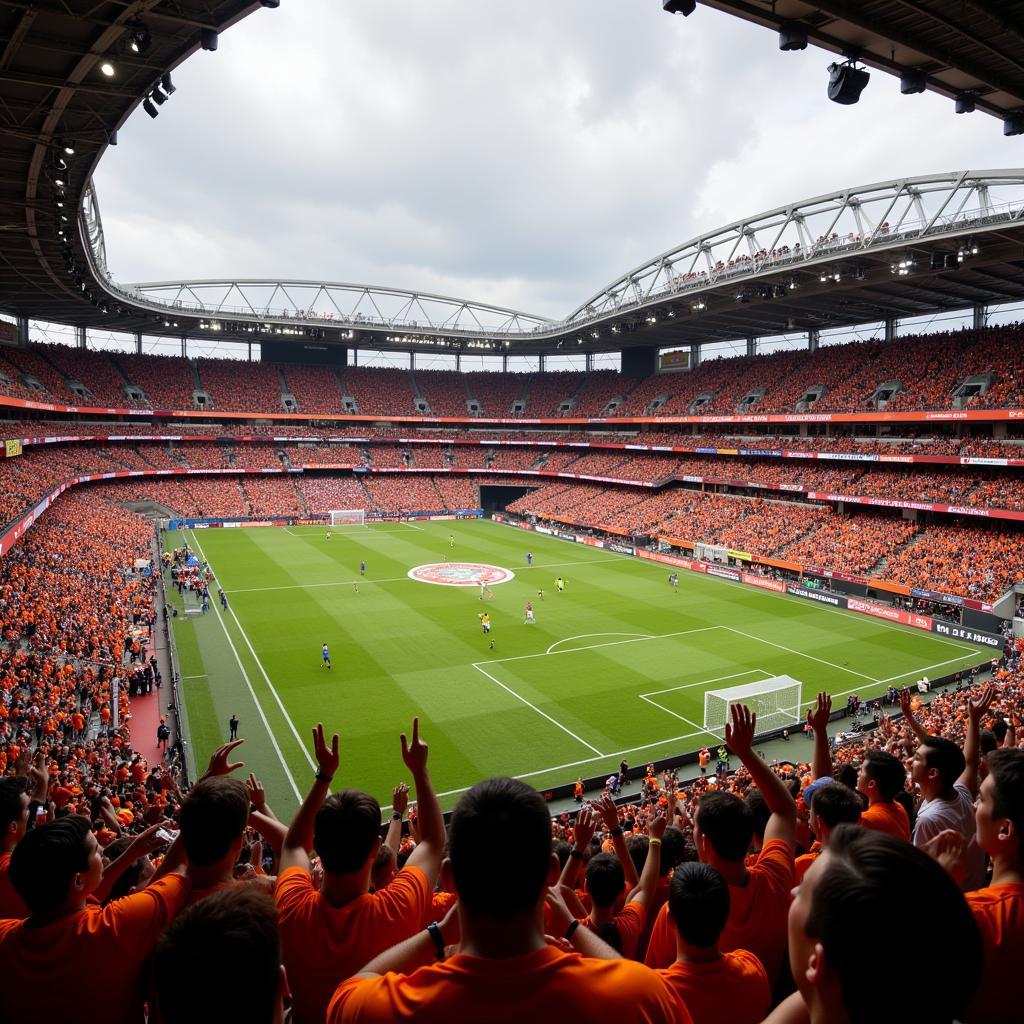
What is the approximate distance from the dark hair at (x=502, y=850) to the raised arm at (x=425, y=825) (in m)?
1.43

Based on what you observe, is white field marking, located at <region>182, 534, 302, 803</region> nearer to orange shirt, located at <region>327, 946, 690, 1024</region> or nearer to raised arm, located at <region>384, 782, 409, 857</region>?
raised arm, located at <region>384, 782, 409, 857</region>

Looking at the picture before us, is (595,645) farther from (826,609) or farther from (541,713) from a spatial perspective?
(826,609)

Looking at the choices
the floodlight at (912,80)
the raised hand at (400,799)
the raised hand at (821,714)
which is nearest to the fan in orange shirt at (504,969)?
the raised hand at (400,799)

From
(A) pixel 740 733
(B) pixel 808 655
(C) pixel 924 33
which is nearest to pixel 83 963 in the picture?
(A) pixel 740 733

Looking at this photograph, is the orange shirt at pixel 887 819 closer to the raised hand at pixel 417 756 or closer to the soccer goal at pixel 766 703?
the raised hand at pixel 417 756

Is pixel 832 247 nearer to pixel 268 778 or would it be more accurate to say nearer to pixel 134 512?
pixel 268 778

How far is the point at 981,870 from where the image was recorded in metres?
5.52

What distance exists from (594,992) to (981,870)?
5.07 metres

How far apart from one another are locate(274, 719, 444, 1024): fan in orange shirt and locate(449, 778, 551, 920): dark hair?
1097 millimetres

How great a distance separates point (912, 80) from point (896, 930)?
13.7 m

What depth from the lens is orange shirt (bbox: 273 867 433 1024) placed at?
3.37 m

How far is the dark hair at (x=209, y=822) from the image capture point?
366cm

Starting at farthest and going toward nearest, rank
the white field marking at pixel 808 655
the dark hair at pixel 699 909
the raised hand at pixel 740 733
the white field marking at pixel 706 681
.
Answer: the white field marking at pixel 808 655, the white field marking at pixel 706 681, the raised hand at pixel 740 733, the dark hair at pixel 699 909

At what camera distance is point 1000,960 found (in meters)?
3.06
